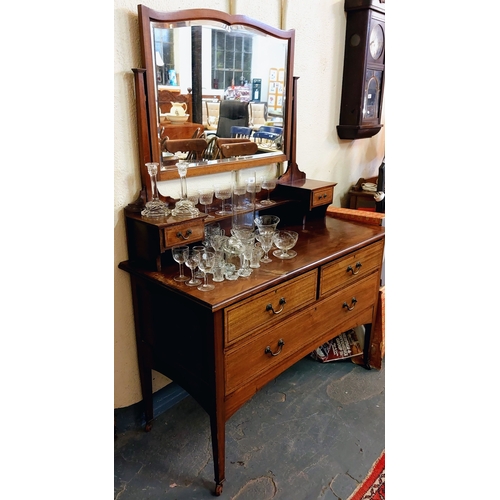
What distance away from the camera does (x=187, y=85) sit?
1716mm

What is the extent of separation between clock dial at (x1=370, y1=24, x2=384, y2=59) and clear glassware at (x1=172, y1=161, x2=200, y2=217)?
56.1 inches

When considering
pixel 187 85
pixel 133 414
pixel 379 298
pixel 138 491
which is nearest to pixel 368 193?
pixel 379 298

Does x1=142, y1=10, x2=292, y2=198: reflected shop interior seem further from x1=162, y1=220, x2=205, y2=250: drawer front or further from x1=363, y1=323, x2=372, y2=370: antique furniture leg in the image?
x1=363, y1=323, x2=372, y2=370: antique furniture leg

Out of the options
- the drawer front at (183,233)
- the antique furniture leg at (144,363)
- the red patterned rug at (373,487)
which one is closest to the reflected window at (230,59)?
the drawer front at (183,233)

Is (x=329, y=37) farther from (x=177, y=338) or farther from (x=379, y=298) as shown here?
(x=177, y=338)

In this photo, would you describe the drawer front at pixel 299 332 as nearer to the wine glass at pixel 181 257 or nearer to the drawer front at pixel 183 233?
the wine glass at pixel 181 257

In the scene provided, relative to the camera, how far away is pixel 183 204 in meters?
1.72

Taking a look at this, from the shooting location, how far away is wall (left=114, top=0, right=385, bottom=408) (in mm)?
1584

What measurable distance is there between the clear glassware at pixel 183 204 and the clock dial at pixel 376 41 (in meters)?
1.43

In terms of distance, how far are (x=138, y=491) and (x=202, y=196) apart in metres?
1.23

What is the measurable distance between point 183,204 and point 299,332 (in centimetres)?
73

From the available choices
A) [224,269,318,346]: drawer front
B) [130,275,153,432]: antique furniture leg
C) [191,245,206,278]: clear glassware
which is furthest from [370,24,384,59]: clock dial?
[130,275,153,432]: antique furniture leg

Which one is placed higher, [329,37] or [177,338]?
[329,37]

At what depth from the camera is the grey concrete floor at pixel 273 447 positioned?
5.49 ft
